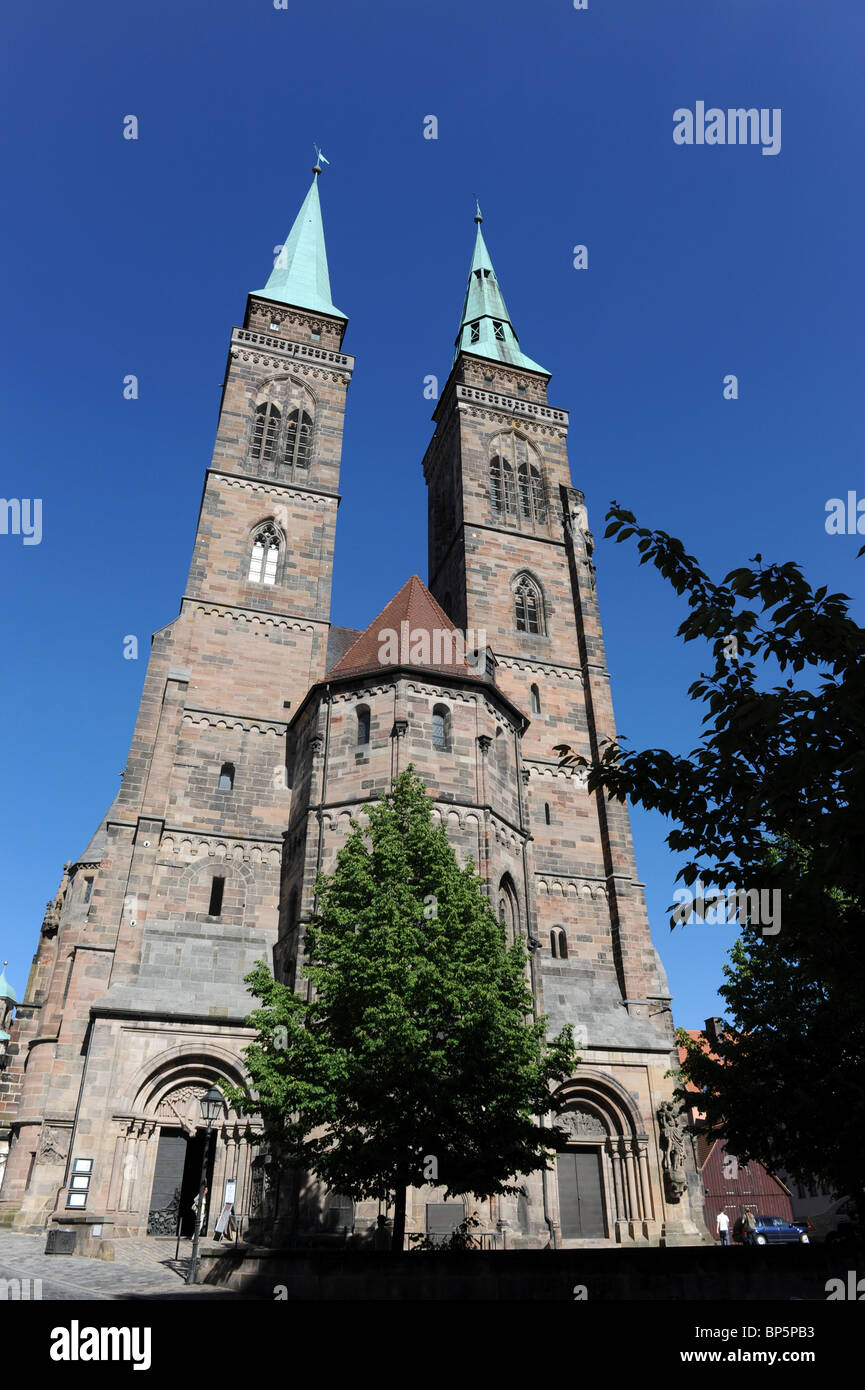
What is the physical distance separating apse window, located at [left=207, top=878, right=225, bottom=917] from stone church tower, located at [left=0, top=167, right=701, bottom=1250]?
82 millimetres

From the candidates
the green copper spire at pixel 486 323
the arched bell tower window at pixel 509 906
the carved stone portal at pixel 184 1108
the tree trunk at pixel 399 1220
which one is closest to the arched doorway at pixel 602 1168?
the arched bell tower window at pixel 509 906

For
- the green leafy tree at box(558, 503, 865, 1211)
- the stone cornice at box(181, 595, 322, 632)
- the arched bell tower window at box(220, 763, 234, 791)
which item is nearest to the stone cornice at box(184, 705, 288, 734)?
the arched bell tower window at box(220, 763, 234, 791)

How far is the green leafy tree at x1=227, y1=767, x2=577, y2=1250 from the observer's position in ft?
43.5

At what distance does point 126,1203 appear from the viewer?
19.5 metres

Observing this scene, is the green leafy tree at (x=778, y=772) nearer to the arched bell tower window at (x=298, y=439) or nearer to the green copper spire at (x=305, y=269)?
the arched bell tower window at (x=298, y=439)

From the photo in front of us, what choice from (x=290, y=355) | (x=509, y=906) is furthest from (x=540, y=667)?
(x=290, y=355)

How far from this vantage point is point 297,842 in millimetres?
24234

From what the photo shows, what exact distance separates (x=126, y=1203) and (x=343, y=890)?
976 cm

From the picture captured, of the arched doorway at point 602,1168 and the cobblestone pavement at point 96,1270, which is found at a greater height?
the arched doorway at point 602,1168

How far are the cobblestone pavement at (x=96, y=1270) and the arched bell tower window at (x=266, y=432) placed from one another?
25242mm

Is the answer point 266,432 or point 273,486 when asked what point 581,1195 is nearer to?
point 273,486

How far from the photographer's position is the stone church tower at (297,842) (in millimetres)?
20406

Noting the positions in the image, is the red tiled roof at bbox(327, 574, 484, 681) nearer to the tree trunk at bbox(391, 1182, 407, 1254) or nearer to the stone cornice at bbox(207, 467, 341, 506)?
the stone cornice at bbox(207, 467, 341, 506)
